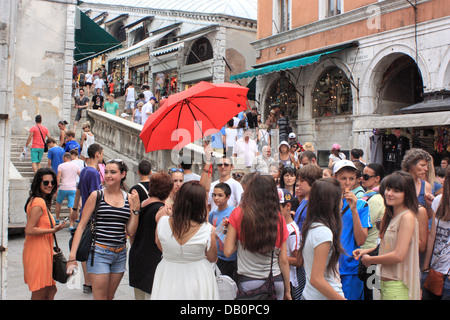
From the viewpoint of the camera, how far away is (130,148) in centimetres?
1205

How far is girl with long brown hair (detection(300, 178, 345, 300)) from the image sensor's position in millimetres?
3229

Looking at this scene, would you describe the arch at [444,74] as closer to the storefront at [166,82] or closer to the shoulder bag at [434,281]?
the shoulder bag at [434,281]

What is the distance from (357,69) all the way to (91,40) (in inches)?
462

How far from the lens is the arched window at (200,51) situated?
81.6ft

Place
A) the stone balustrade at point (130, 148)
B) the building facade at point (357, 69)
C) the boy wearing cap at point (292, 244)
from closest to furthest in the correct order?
the boy wearing cap at point (292, 244), the stone balustrade at point (130, 148), the building facade at point (357, 69)

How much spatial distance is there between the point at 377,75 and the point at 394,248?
544 inches

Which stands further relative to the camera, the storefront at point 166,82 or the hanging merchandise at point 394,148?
the storefront at point 166,82

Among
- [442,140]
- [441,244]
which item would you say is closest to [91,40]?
[442,140]

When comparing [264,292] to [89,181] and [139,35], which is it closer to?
[89,181]

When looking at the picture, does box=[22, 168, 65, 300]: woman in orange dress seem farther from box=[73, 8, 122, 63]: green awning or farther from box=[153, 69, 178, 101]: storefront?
box=[153, 69, 178, 101]: storefront

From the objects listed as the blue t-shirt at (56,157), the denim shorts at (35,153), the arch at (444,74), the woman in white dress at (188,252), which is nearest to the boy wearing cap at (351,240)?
the woman in white dress at (188,252)

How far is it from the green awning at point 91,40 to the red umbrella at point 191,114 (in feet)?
50.4
